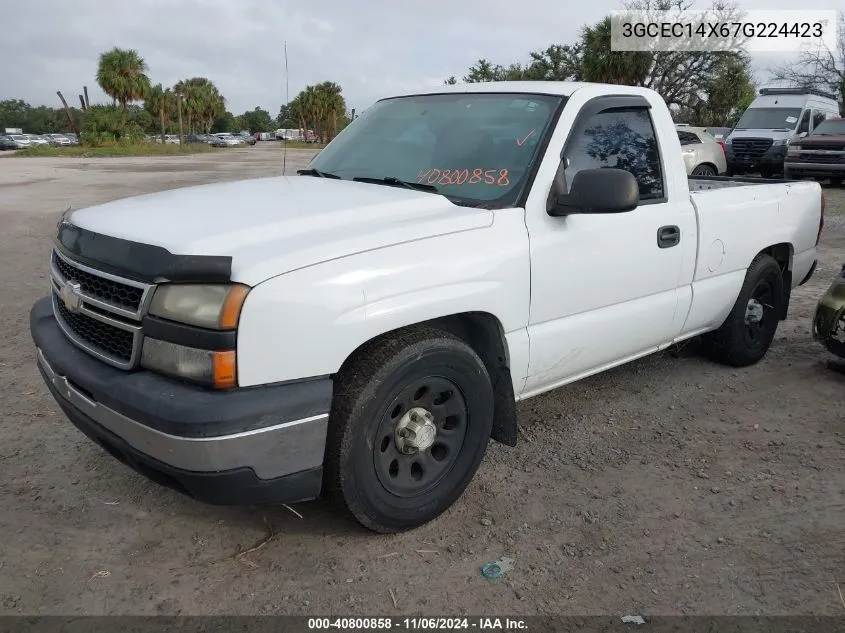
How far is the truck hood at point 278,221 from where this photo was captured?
2.46 m

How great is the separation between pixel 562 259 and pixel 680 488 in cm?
122

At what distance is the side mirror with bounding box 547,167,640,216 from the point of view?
3053 mm

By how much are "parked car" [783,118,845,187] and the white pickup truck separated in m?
14.0

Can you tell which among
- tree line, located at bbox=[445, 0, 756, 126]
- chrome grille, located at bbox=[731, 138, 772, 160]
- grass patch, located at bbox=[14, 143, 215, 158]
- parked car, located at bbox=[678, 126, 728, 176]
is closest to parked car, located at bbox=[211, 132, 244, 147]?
grass patch, located at bbox=[14, 143, 215, 158]

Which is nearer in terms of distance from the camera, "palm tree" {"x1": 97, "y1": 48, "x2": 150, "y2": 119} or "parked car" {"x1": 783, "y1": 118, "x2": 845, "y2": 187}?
"parked car" {"x1": 783, "y1": 118, "x2": 845, "y2": 187}

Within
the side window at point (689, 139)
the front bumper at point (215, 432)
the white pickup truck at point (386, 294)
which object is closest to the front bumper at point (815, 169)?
the side window at point (689, 139)

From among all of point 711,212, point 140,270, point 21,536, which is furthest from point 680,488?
point 21,536

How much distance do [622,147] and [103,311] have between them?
2.61 metres

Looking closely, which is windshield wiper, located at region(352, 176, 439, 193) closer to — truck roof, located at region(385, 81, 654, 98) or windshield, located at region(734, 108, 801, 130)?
truck roof, located at region(385, 81, 654, 98)

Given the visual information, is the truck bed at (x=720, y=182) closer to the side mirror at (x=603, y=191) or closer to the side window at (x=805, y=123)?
the side mirror at (x=603, y=191)

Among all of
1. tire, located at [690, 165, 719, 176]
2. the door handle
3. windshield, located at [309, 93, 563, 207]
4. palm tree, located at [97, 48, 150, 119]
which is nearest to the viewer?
windshield, located at [309, 93, 563, 207]

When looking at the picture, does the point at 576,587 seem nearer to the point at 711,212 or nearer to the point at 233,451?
the point at 233,451

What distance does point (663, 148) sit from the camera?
12.8ft

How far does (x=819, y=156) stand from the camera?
1611 cm
